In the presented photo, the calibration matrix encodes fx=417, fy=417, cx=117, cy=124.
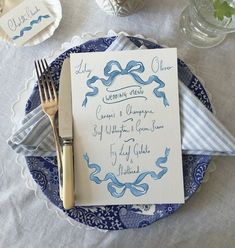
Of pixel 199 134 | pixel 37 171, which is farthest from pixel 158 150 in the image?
pixel 37 171

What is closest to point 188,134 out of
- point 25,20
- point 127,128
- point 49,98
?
point 127,128

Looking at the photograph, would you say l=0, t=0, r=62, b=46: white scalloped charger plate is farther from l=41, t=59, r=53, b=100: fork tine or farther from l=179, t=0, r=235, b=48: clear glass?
l=179, t=0, r=235, b=48: clear glass

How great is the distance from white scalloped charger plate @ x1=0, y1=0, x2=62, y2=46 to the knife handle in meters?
0.18

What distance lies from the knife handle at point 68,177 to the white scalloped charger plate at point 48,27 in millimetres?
181

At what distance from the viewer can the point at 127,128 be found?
60 cm

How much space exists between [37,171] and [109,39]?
22cm

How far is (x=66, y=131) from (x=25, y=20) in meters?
0.20

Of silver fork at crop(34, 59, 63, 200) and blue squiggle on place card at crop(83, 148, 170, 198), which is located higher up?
silver fork at crop(34, 59, 63, 200)

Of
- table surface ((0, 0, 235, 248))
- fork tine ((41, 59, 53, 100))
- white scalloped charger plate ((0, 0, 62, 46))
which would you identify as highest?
white scalloped charger plate ((0, 0, 62, 46))

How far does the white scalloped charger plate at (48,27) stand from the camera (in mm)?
656

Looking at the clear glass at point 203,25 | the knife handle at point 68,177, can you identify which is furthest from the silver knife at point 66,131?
the clear glass at point 203,25

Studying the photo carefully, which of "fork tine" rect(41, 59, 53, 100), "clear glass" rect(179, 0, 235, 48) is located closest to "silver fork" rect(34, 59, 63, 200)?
"fork tine" rect(41, 59, 53, 100)

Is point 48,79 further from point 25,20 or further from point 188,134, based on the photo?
point 188,134

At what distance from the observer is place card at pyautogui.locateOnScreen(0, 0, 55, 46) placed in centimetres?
66
